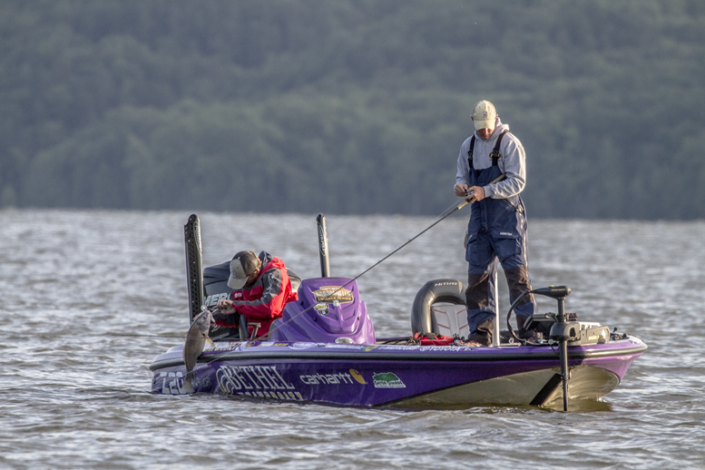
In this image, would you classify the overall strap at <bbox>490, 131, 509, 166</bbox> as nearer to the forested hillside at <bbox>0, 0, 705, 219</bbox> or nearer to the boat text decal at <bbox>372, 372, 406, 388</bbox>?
the boat text decal at <bbox>372, 372, 406, 388</bbox>

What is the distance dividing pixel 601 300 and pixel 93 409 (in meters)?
11.2

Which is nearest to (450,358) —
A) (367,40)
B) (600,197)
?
(600,197)

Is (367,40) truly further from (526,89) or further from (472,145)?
(472,145)

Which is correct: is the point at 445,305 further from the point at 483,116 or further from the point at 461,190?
the point at 483,116

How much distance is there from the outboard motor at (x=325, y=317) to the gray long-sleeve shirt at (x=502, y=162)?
1.35 m

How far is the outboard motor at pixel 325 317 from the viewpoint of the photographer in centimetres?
809

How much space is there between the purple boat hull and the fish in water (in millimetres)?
298

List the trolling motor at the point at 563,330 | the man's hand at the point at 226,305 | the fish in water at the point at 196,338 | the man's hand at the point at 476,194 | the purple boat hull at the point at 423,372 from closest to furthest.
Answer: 1. the trolling motor at the point at 563,330
2. the purple boat hull at the point at 423,372
3. the man's hand at the point at 476,194
4. the fish in water at the point at 196,338
5. the man's hand at the point at 226,305

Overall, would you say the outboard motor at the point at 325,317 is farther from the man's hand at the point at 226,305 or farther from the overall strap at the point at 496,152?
the overall strap at the point at 496,152

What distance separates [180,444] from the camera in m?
6.64

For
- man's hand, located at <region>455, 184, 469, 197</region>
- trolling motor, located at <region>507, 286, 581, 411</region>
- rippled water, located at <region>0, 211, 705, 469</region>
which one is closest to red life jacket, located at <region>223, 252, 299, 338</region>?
rippled water, located at <region>0, 211, 705, 469</region>

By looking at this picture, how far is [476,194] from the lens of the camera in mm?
7602

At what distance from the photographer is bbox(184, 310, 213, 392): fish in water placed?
8219 mm

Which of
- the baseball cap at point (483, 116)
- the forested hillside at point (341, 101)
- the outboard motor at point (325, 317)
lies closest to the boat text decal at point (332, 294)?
the outboard motor at point (325, 317)
